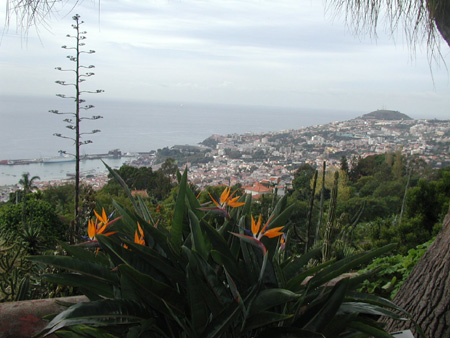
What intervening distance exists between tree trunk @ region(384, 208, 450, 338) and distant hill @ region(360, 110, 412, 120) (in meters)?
26.8

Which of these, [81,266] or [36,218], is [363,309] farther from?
[36,218]

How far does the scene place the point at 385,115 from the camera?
2703cm

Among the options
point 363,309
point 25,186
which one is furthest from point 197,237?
point 25,186

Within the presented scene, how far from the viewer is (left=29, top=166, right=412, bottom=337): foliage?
0.78m

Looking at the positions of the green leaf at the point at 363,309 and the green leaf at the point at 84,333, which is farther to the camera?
the green leaf at the point at 363,309

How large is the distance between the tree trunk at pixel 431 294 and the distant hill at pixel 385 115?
87.8 feet

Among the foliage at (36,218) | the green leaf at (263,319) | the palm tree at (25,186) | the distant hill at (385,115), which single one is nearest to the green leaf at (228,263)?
the green leaf at (263,319)

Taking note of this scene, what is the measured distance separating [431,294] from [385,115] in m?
27.8

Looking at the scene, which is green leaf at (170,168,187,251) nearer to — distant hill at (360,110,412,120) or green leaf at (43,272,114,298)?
green leaf at (43,272,114,298)

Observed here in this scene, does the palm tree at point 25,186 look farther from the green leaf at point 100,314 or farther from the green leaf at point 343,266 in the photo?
the green leaf at point 343,266

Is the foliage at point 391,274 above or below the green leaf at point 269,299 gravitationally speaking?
below

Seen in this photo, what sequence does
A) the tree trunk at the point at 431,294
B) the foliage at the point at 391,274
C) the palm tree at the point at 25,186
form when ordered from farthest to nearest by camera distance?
the palm tree at the point at 25,186, the foliage at the point at 391,274, the tree trunk at the point at 431,294

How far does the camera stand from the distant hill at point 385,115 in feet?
87.3

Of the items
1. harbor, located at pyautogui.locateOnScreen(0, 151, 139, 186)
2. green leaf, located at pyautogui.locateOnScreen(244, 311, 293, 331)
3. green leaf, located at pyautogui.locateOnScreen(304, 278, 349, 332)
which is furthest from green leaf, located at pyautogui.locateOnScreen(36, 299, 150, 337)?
harbor, located at pyautogui.locateOnScreen(0, 151, 139, 186)
